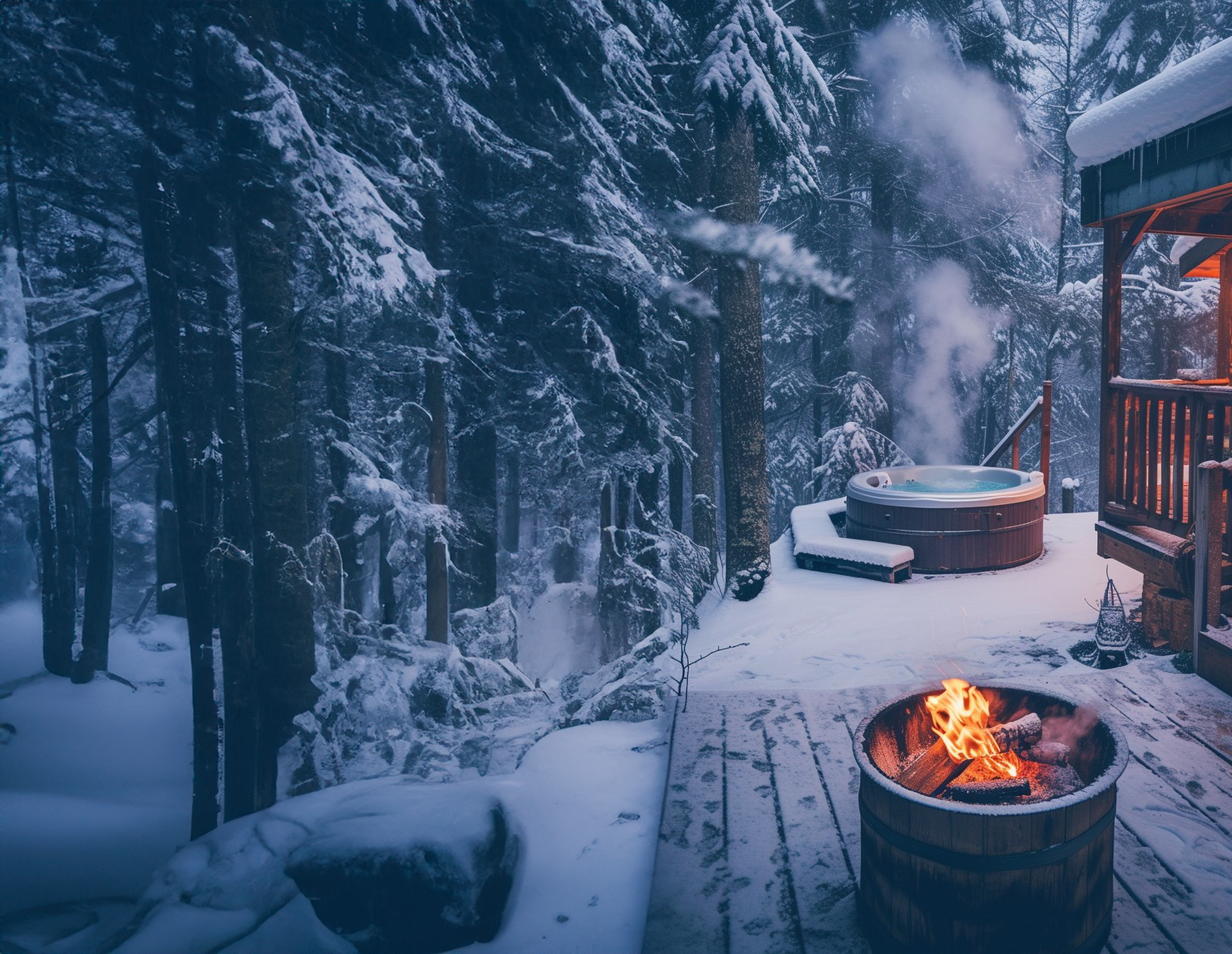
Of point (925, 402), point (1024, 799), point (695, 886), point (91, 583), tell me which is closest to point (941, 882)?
point (1024, 799)

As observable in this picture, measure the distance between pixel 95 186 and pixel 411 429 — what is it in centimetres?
614

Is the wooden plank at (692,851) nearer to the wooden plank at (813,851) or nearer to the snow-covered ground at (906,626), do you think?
the wooden plank at (813,851)

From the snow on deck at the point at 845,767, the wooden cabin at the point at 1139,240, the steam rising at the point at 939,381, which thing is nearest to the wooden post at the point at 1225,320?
the wooden cabin at the point at 1139,240

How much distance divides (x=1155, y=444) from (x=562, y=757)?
512 centimetres

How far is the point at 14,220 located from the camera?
8.84 meters

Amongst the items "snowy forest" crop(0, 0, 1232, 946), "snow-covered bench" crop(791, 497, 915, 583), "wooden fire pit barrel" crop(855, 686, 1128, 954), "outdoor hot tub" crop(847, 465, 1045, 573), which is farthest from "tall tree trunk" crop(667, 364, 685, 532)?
"wooden fire pit barrel" crop(855, 686, 1128, 954)

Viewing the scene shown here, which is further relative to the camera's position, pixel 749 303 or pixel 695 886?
pixel 749 303

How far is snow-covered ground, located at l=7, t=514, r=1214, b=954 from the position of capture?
3898mm

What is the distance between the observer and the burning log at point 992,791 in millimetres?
2723

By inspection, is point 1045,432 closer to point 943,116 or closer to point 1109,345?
point 1109,345

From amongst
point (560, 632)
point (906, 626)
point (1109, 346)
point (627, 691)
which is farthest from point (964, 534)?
point (560, 632)

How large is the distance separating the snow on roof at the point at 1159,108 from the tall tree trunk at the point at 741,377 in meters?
3.14

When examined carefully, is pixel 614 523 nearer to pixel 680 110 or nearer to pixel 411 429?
pixel 411 429

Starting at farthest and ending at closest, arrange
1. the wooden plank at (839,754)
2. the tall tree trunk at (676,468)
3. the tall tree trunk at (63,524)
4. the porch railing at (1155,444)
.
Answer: the tall tree trunk at (63,524) → the tall tree trunk at (676,468) → the porch railing at (1155,444) → the wooden plank at (839,754)
